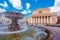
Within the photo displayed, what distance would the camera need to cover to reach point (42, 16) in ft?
8.04

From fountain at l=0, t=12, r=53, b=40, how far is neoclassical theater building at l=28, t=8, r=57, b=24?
0.17 m

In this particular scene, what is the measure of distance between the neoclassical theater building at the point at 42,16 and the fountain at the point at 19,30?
0.17m

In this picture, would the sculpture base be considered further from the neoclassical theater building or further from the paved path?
the paved path

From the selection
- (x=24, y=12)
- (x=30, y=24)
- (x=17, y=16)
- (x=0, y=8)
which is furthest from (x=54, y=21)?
(x=0, y=8)

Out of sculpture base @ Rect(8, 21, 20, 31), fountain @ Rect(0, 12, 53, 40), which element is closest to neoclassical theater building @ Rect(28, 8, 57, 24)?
fountain @ Rect(0, 12, 53, 40)

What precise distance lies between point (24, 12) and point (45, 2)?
587 millimetres

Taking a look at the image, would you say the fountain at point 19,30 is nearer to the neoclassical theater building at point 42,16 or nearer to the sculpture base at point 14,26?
the sculpture base at point 14,26

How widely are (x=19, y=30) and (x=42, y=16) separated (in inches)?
28.4

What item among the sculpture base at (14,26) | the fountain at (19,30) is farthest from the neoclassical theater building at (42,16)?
the sculpture base at (14,26)

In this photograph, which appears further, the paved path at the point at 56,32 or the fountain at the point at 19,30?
the fountain at the point at 19,30

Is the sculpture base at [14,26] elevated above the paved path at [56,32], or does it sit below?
above

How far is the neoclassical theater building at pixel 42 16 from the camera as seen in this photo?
7.83ft

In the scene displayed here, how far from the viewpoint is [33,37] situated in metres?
1.98

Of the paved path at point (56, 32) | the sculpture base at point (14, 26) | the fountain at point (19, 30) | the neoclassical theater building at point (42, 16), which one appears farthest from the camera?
the sculpture base at point (14, 26)
